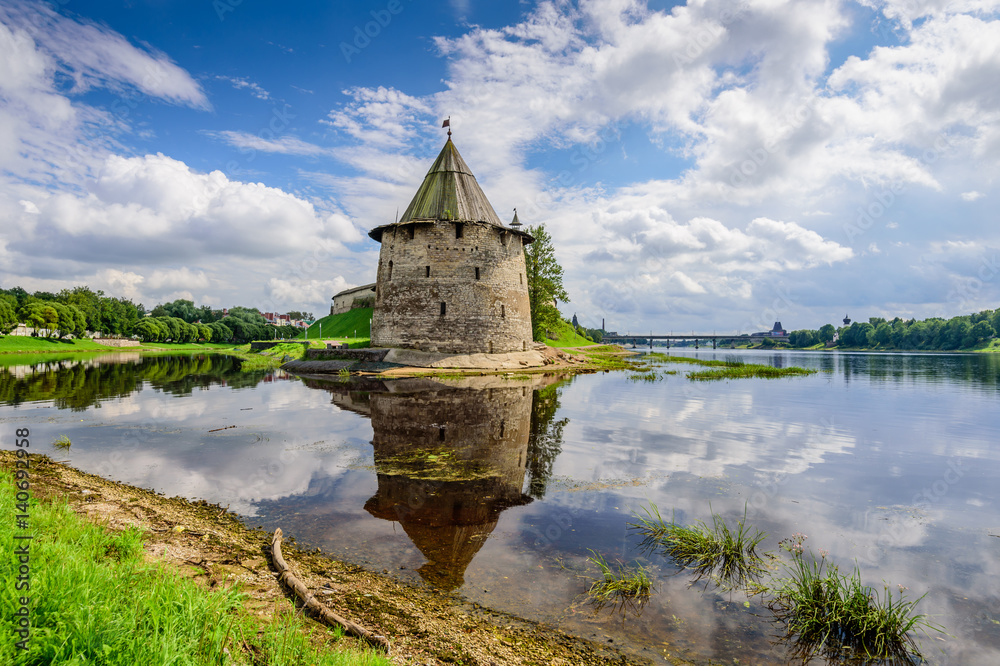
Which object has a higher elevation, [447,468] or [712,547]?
[447,468]

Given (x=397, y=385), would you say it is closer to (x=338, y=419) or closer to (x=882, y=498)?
(x=338, y=419)

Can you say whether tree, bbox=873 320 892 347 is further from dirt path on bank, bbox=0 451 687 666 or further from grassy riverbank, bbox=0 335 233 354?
grassy riverbank, bbox=0 335 233 354

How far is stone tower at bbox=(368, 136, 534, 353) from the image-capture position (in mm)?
33281

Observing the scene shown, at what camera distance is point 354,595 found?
4.69m

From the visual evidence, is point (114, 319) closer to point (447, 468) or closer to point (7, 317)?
point (7, 317)

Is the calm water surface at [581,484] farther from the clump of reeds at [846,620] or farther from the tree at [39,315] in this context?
the tree at [39,315]

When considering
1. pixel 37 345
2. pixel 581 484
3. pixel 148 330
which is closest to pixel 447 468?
pixel 581 484

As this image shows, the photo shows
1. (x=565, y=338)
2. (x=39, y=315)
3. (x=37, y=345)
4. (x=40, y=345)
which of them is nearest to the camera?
(x=37, y=345)

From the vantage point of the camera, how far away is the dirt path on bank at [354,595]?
13.1 feet

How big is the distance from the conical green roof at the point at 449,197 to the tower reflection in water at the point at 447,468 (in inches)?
734

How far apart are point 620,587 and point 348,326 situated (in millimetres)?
65289

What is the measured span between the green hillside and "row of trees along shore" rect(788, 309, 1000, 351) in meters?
124

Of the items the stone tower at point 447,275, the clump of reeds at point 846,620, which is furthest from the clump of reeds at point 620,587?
the stone tower at point 447,275

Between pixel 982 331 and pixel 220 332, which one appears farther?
pixel 220 332
